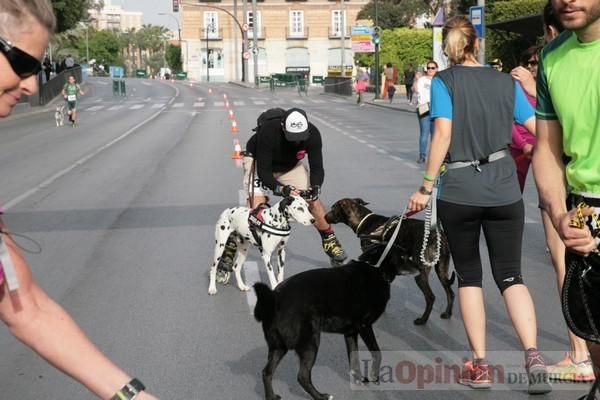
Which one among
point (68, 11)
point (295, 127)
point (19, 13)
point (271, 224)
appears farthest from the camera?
point (68, 11)

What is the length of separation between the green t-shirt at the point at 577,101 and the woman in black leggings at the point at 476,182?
156 cm

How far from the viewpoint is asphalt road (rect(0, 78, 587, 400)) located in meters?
5.33

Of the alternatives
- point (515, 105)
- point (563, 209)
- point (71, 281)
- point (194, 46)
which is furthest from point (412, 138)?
point (194, 46)

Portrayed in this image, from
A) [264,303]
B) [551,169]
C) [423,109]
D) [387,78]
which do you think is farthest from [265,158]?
[387,78]

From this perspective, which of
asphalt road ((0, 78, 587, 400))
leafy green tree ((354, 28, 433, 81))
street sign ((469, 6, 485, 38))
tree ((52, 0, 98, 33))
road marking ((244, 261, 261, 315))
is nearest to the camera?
asphalt road ((0, 78, 587, 400))

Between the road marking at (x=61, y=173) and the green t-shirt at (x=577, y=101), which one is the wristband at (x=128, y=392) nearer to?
the green t-shirt at (x=577, y=101)

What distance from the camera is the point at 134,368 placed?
5504 millimetres

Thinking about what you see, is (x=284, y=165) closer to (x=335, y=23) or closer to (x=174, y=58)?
(x=335, y=23)

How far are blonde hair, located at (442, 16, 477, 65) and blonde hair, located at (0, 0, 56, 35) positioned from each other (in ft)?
9.26

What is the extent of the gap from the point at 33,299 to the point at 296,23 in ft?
342

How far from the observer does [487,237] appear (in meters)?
5.06

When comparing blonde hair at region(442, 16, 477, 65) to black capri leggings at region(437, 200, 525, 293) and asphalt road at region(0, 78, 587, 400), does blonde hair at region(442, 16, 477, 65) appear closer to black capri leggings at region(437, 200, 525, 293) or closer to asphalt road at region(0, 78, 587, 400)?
black capri leggings at region(437, 200, 525, 293)

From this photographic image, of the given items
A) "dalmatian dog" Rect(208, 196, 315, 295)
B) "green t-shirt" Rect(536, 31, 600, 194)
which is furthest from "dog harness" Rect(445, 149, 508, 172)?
"dalmatian dog" Rect(208, 196, 315, 295)

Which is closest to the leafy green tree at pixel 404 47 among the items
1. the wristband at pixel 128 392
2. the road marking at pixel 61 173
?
the road marking at pixel 61 173
